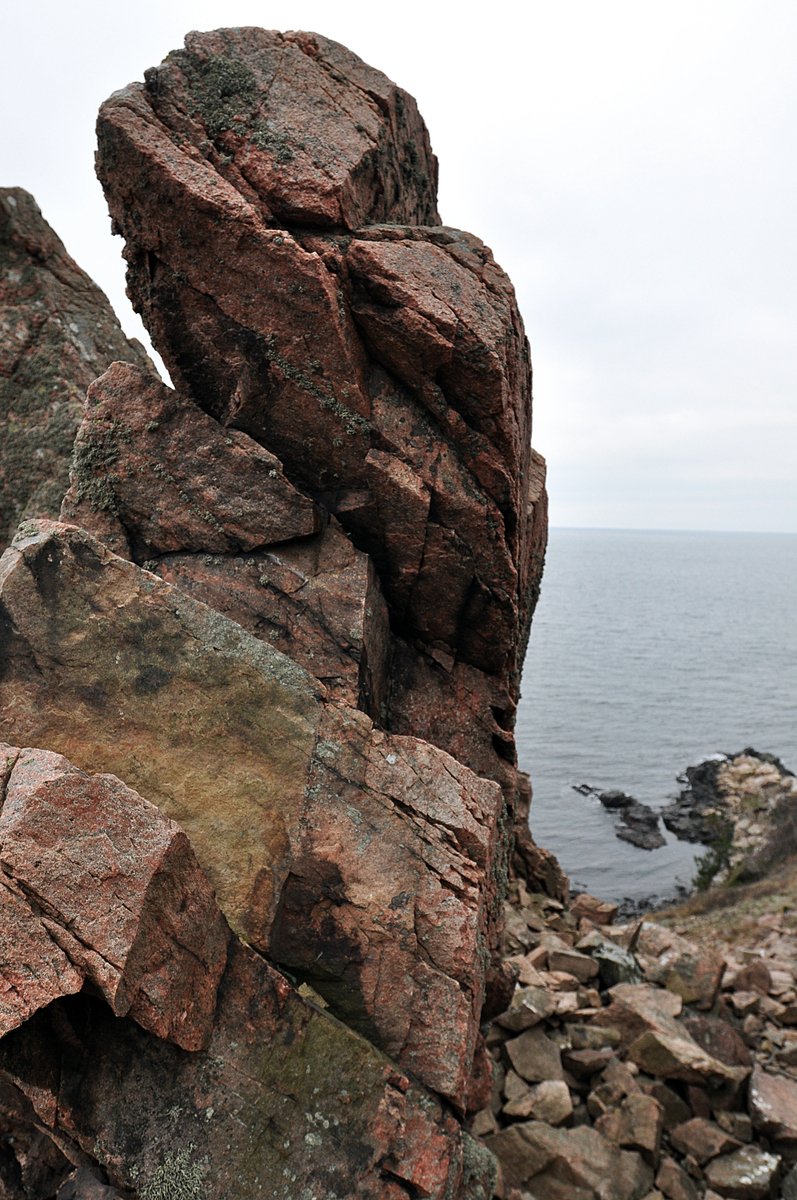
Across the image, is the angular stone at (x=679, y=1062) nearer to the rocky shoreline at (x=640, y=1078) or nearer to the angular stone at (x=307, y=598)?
the rocky shoreline at (x=640, y=1078)

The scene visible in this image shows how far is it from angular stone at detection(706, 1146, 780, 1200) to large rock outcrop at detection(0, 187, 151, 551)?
49.3 ft

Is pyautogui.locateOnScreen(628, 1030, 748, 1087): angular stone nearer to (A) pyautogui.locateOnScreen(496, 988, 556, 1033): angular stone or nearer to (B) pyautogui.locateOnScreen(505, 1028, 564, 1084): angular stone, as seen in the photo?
(B) pyautogui.locateOnScreen(505, 1028, 564, 1084): angular stone

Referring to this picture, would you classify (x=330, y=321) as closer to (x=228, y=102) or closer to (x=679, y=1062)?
(x=228, y=102)

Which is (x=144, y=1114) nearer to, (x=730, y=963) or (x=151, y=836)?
(x=151, y=836)

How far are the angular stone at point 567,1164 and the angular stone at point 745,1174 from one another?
108 cm

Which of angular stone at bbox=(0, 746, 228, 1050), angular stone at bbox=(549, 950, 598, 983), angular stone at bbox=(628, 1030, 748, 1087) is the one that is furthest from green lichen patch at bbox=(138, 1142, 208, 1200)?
angular stone at bbox=(549, 950, 598, 983)

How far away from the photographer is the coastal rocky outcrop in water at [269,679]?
6.86 m

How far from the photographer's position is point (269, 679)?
8672 millimetres

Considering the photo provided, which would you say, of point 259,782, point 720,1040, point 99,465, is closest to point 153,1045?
point 259,782

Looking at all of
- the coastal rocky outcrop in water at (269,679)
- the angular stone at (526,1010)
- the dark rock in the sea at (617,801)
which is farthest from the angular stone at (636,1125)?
the dark rock in the sea at (617,801)

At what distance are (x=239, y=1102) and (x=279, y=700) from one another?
3.71m

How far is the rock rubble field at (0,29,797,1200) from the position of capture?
22.5 feet

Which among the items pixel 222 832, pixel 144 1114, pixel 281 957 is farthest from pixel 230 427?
pixel 144 1114

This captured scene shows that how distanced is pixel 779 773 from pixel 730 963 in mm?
37276
